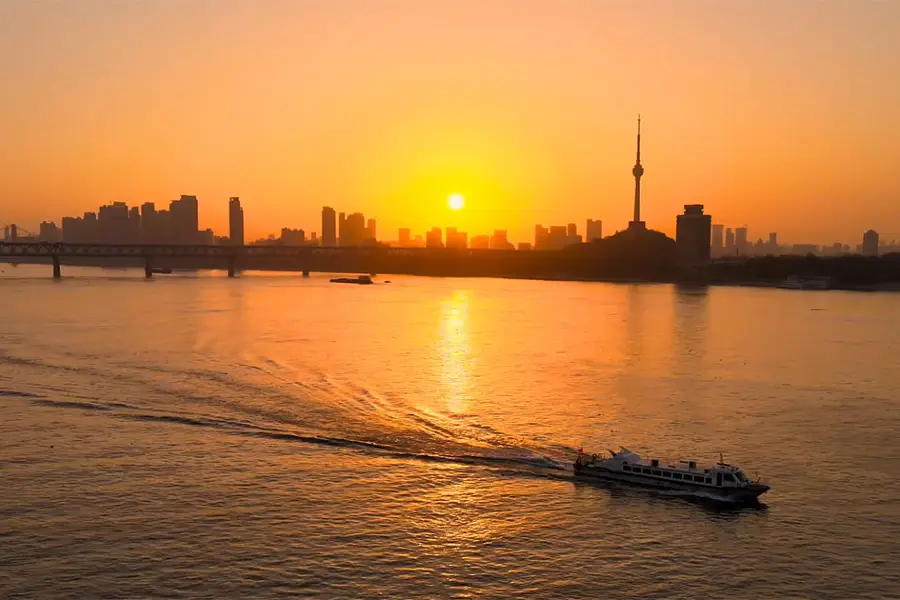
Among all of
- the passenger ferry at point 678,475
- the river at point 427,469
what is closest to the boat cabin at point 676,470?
the passenger ferry at point 678,475

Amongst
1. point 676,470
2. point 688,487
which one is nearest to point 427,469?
point 676,470

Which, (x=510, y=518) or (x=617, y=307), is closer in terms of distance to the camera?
(x=510, y=518)

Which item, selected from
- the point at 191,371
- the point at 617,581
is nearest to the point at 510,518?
the point at 617,581

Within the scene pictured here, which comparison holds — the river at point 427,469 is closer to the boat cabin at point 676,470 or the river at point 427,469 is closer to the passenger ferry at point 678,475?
the passenger ferry at point 678,475

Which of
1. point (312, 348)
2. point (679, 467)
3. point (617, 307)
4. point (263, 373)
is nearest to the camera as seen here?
point (679, 467)

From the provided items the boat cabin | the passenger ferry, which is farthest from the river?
the boat cabin

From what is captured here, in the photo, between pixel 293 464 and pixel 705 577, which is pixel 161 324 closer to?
pixel 293 464

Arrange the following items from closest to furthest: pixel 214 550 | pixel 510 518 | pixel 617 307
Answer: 1. pixel 214 550
2. pixel 510 518
3. pixel 617 307
